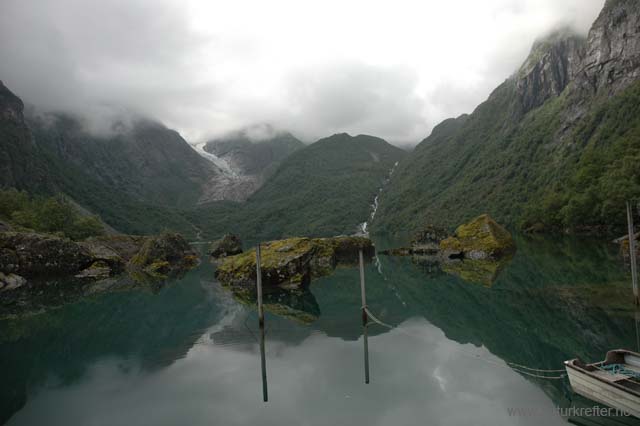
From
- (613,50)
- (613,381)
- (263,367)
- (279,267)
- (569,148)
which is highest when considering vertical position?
(613,50)

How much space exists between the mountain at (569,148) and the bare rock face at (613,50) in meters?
0.32

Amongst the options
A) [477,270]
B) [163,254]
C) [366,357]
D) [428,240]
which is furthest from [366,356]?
[428,240]

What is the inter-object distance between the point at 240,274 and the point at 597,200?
6846cm

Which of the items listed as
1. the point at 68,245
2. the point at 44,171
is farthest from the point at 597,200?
the point at 44,171

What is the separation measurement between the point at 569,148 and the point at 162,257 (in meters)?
124

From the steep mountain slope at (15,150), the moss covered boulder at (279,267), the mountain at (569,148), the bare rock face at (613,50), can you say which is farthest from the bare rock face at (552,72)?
the steep mountain slope at (15,150)

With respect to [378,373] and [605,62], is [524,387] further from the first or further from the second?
[605,62]

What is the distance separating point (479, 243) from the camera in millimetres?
59812

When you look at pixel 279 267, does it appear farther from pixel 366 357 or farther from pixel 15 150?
pixel 15 150

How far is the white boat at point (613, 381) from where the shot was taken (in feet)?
34.6

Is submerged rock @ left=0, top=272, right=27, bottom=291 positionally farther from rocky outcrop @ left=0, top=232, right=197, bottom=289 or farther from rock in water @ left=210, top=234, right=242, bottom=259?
rock in water @ left=210, top=234, right=242, bottom=259

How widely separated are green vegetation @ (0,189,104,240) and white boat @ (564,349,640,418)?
79317 millimetres

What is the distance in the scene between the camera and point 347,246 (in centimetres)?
7481

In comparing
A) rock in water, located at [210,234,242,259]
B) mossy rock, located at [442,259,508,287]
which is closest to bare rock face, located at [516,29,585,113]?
mossy rock, located at [442,259,508,287]
